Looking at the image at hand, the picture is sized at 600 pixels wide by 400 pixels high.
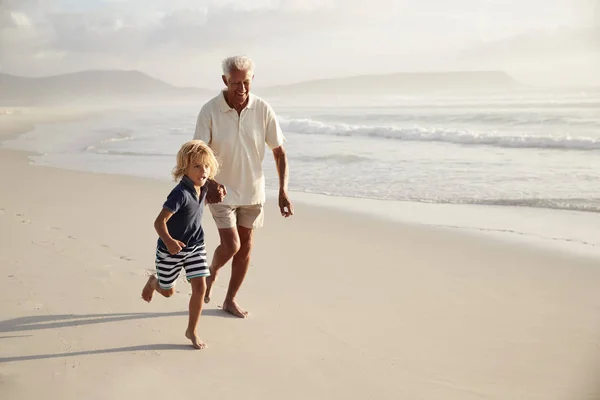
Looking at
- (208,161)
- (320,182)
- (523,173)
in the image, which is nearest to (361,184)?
(320,182)

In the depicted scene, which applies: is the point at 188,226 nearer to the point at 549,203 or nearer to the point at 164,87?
the point at 549,203

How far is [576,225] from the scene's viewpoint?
20.9 feet

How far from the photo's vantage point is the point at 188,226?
118 inches

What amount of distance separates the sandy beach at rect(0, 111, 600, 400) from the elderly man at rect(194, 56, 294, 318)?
57 centimetres

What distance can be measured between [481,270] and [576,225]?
2181mm

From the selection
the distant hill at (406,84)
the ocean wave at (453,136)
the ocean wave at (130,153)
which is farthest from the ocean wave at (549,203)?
the distant hill at (406,84)

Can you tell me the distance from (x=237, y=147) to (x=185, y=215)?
592mm

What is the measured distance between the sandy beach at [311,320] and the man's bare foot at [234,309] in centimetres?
7

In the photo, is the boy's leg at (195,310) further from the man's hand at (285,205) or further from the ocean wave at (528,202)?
the ocean wave at (528,202)

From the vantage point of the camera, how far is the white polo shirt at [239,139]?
335 centimetres

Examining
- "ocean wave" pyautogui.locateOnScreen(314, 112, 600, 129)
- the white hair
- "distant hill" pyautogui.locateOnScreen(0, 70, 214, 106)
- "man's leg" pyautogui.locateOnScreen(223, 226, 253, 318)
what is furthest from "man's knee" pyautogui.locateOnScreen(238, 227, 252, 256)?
"distant hill" pyautogui.locateOnScreen(0, 70, 214, 106)

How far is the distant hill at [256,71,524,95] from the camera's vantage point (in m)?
49.5

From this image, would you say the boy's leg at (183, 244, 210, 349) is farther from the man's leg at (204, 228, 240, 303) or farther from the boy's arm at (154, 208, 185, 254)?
the man's leg at (204, 228, 240, 303)

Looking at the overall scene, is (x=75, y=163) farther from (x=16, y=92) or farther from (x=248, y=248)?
(x=16, y=92)
